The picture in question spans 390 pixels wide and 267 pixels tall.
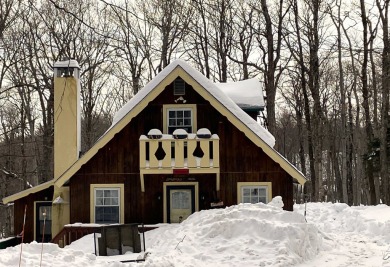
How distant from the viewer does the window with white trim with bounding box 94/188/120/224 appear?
58.6 feet

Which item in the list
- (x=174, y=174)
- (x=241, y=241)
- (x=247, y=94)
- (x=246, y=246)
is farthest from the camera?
(x=247, y=94)

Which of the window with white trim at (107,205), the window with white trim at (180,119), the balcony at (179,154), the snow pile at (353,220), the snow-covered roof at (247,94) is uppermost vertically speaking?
the snow-covered roof at (247,94)

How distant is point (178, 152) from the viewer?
1702cm

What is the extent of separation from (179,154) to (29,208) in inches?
274

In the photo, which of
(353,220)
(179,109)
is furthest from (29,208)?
(353,220)

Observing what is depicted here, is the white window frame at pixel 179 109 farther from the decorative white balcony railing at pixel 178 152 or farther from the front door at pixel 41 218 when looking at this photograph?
the front door at pixel 41 218

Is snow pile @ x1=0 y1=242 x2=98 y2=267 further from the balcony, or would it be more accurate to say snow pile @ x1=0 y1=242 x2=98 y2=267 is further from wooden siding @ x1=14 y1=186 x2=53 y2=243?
wooden siding @ x1=14 y1=186 x2=53 y2=243

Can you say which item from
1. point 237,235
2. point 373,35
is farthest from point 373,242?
point 373,35

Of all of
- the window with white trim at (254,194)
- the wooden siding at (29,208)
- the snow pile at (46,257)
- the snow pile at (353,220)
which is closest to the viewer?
the snow pile at (46,257)

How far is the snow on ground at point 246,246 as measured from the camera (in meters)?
10.2

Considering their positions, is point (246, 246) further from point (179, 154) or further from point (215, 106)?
point (215, 106)

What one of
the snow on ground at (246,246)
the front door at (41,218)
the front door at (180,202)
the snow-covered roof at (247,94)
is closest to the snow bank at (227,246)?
the snow on ground at (246,246)

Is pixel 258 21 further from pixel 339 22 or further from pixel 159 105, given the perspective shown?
pixel 159 105

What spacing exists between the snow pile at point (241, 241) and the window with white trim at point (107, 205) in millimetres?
4566
